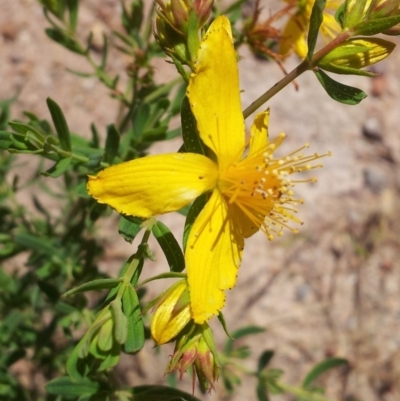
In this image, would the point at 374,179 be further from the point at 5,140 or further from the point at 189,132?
the point at 5,140

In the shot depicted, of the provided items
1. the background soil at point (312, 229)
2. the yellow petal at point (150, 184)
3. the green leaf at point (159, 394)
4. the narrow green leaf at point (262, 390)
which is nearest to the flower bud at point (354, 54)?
the yellow petal at point (150, 184)

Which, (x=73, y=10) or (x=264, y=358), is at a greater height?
(x=73, y=10)

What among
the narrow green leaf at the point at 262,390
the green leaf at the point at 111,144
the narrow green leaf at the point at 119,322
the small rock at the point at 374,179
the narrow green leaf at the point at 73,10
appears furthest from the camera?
the small rock at the point at 374,179

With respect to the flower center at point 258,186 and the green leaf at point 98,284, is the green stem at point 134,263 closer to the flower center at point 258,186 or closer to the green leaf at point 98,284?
the green leaf at point 98,284

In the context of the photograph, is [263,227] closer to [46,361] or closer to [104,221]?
[46,361]

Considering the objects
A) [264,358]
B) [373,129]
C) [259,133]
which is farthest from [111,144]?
[373,129]

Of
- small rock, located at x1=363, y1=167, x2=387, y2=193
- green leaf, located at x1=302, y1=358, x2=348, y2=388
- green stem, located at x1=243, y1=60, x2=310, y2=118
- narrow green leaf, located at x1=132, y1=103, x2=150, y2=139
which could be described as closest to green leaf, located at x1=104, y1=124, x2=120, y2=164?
narrow green leaf, located at x1=132, y1=103, x2=150, y2=139

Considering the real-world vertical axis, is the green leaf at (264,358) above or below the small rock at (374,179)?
below
